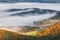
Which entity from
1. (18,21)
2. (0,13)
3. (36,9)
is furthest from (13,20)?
(36,9)

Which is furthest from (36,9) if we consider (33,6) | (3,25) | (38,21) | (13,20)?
(3,25)

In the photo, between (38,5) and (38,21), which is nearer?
(38,21)

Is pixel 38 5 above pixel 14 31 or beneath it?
above

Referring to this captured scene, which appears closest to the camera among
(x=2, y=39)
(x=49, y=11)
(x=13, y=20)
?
(x=2, y=39)

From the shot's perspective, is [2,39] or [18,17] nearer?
[2,39]

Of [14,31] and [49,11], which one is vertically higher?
[49,11]

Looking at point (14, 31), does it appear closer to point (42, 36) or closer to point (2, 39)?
point (2, 39)

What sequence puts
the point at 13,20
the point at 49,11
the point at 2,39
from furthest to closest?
the point at 49,11 < the point at 13,20 < the point at 2,39

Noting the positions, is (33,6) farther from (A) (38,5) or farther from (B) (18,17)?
(B) (18,17)
